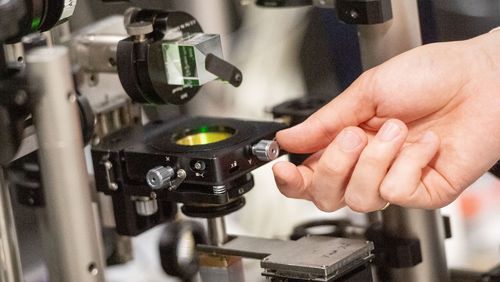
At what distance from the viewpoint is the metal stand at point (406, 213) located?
49.6 inches

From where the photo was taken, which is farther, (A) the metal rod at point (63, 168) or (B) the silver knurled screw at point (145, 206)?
(B) the silver knurled screw at point (145, 206)

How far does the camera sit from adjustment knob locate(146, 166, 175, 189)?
1.18 meters

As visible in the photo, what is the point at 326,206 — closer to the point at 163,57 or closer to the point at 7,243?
the point at 163,57

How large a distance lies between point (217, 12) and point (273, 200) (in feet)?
1.32

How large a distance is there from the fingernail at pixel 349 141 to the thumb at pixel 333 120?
3.2 inches

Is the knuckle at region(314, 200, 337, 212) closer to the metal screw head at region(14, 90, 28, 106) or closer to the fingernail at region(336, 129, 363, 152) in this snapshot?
the fingernail at region(336, 129, 363, 152)

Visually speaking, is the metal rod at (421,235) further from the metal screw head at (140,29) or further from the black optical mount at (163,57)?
the metal screw head at (140,29)

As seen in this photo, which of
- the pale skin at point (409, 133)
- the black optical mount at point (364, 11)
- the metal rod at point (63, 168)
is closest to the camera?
the metal rod at point (63, 168)

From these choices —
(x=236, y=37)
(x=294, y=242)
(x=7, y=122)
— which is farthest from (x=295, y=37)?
(x=7, y=122)

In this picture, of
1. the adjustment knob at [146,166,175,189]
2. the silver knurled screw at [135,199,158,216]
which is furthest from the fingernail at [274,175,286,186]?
the silver knurled screw at [135,199,158,216]

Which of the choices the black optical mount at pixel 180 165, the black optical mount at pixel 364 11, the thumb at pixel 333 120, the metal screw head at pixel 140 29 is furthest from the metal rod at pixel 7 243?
the black optical mount at pixel 364 11

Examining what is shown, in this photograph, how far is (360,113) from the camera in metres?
1.21

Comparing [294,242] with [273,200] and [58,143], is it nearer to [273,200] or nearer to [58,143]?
[58,143]

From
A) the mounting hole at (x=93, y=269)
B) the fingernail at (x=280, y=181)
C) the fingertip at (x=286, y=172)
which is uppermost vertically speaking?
the fingertip at (x=286, y=172)
